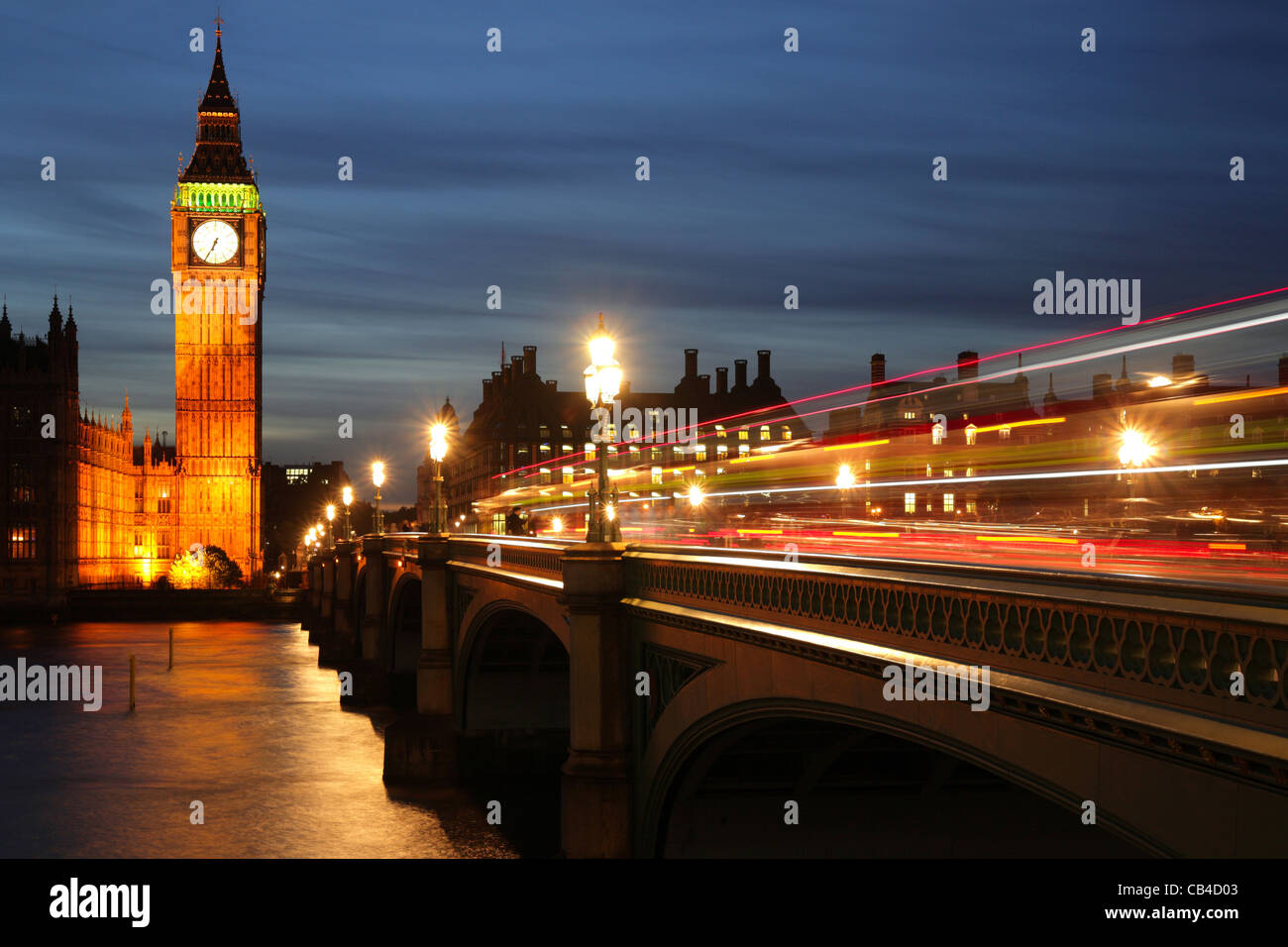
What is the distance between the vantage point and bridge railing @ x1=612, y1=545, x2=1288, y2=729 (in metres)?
6.36

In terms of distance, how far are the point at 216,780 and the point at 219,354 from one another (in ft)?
342

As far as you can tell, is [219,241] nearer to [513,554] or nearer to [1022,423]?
[513,554]

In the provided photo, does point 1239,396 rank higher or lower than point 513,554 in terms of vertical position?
higher

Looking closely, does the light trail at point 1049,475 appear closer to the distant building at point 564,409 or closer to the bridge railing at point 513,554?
the bridge railing at point 513,554

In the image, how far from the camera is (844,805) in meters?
18.0

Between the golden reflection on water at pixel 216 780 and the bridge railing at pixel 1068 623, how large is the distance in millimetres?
20047

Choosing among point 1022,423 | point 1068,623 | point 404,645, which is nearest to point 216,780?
point 404,645

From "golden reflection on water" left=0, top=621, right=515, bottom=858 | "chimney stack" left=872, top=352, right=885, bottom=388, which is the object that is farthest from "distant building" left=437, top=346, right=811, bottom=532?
"chimney stack" left=872, top=352, right=885, bottom=388

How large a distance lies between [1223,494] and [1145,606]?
256 inches

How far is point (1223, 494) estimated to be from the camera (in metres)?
12.8

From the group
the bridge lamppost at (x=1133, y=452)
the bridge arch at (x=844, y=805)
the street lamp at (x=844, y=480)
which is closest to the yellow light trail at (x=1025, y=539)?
the bridge lamppost at (x=1133, y=452)

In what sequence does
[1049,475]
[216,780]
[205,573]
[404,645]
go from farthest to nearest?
[205,573] < [404,645] < [216,780] < [1049,475]
